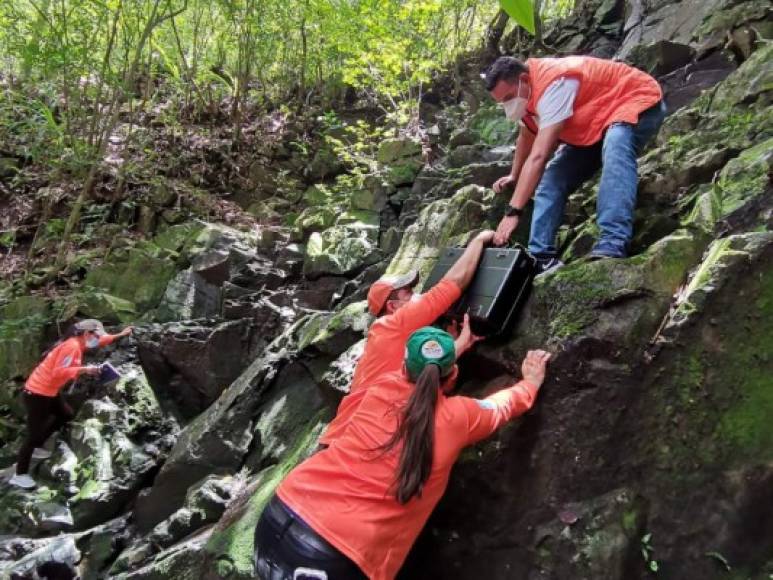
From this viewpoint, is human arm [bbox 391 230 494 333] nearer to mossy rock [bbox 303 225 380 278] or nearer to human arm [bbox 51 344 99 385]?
mossy rock [bbox 303 225 380 278]

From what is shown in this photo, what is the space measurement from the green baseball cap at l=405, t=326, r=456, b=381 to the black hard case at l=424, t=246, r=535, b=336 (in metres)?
0.73

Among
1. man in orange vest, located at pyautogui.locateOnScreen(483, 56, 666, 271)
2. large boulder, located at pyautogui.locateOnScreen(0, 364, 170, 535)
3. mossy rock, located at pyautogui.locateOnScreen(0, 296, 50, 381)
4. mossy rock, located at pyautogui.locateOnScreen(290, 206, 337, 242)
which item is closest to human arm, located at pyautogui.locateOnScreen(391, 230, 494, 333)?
man in orange vest, located at pyautogui.locateOnScreen(483, 56, 666, 271)

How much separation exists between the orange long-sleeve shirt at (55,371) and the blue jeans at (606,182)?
292 inches

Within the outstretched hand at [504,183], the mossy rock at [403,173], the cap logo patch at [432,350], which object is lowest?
the cap logo patch at [432,350]

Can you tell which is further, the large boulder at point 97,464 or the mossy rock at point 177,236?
the mossy rock at point 177,236

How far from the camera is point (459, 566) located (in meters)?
3.37

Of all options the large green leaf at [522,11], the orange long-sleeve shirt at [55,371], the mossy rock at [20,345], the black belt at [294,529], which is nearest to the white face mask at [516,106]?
the black belt at [294,529]

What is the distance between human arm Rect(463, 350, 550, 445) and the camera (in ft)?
9.55

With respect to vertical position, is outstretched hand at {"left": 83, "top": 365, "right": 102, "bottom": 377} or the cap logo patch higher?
the cap logo patch

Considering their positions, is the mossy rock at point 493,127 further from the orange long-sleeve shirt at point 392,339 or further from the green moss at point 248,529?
the orange long-sleeve shirt at point 392,339

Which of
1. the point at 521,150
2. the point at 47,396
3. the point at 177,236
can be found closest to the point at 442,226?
the point at 521,150

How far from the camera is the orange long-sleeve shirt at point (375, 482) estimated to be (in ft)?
8.67

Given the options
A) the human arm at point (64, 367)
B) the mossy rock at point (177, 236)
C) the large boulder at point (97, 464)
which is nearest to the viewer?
the large boulder at point (97, 464)

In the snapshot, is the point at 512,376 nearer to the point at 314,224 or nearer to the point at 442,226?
the point at 442,226
